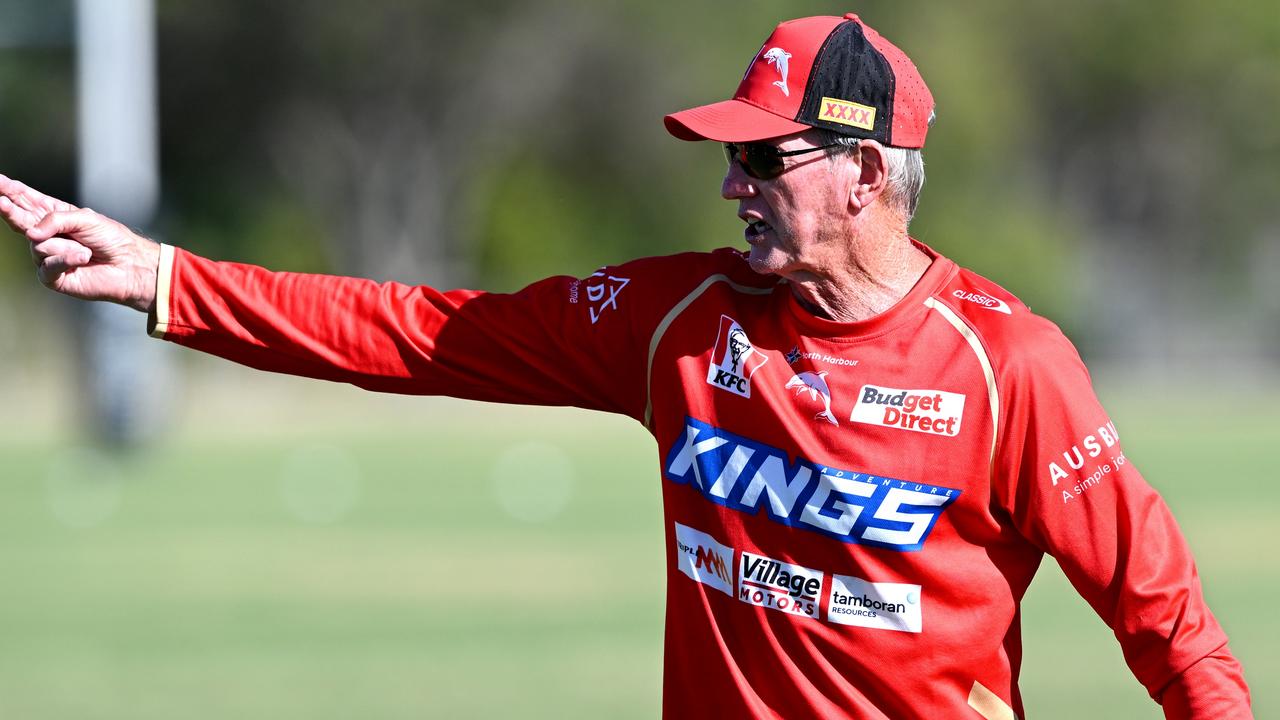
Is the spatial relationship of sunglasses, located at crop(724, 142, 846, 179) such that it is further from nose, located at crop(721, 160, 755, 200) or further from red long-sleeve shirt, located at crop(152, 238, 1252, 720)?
red long-sleeve shirt, located at crop(152, 238, 1252, 720)

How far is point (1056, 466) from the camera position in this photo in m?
3.84

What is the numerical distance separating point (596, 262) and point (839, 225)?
42050 mm

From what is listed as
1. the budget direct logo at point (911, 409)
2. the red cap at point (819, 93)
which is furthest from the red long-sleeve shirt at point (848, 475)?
the red cap at point (819, 93)

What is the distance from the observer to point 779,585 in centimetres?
404

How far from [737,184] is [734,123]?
149mm

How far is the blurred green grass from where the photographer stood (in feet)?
36.1

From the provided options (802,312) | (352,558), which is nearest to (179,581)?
(352,558)

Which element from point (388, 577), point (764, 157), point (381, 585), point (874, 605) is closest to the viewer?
point (874, 605)

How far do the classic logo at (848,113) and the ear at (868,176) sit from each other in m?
0.05

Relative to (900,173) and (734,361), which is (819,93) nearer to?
(900,173)

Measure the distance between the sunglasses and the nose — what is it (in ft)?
0.06

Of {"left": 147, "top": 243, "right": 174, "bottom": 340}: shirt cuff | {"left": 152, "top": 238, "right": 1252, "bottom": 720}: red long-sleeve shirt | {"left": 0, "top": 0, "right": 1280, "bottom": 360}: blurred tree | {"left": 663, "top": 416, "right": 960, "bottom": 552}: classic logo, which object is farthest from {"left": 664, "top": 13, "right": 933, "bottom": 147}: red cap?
{"left": 0, "top": 0, "right": 1280, "bottom": 360}: blurred tree

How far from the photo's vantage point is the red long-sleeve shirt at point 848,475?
12.6ft

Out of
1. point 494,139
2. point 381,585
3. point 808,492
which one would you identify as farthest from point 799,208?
point 494,139
